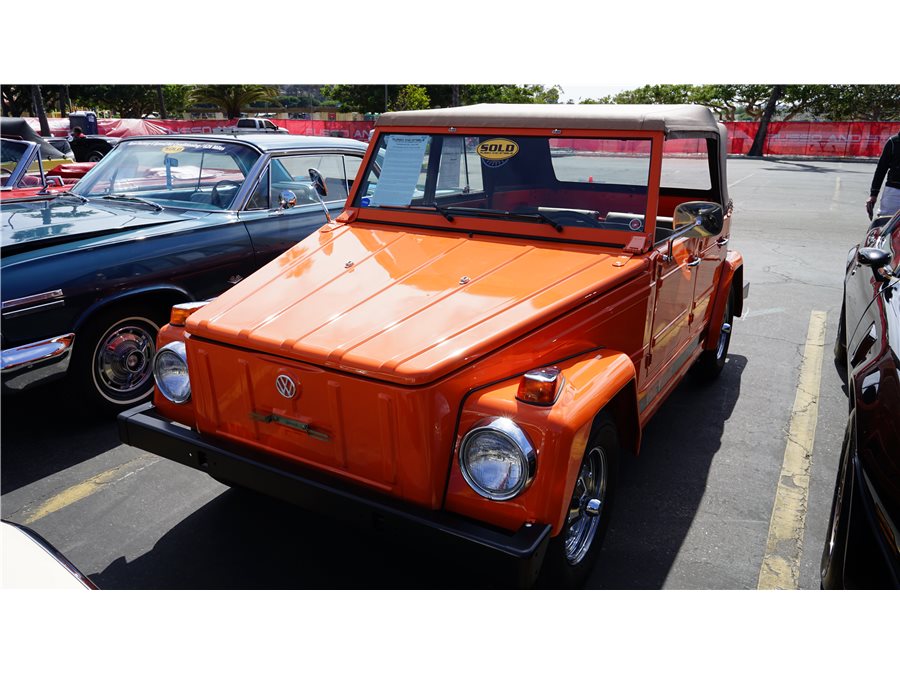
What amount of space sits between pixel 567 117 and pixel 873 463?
211 cm

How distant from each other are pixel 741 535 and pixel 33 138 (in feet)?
38.3

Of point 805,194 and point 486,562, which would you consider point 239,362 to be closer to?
point 486,562

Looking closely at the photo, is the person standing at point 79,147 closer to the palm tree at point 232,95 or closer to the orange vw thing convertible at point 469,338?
the orange vw thing convertible at point 469,338

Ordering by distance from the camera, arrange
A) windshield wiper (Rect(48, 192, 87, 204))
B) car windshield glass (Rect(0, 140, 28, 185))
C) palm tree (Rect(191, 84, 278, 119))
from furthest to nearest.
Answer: palm tree (Rect(191, 84, 278, 119)) < car windshield glass (Rect(0, 140, 28, 185)) < windshield wiper (Rect(48, 192, 87, 204))

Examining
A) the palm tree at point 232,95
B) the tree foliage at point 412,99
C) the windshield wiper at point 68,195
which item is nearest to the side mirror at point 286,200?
the windshield wiper at point 68,195

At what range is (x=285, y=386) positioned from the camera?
8.64ft

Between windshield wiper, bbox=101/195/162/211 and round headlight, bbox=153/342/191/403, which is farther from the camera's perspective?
windshield wiper, bbox=101/195/162/211

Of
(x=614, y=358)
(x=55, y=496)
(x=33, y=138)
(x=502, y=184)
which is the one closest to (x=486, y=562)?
(x=614, y=358)

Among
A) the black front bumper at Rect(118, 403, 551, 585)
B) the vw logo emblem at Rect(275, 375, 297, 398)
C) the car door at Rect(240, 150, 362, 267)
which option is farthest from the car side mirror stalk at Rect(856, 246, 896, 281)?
the car door at Rect(240, 150, 362, 267)

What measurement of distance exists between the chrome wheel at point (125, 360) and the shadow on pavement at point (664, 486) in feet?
10.5

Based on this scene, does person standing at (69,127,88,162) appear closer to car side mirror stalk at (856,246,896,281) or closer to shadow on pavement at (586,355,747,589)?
shadow on pavement at (586,355,747,589)

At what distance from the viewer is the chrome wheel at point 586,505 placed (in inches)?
107

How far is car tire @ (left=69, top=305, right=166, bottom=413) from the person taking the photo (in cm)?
425

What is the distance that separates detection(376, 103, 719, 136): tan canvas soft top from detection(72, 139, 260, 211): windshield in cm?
189
